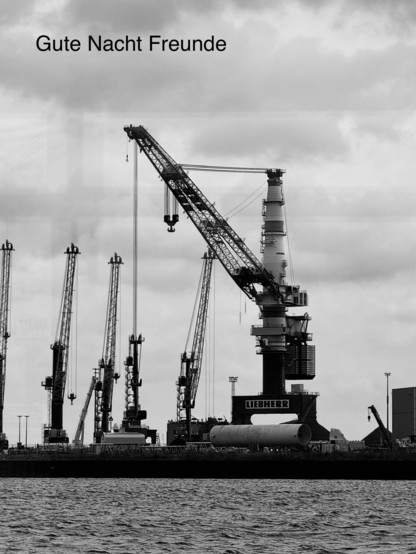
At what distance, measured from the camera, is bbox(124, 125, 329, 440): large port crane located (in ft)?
445

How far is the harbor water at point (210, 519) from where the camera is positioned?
58719mm

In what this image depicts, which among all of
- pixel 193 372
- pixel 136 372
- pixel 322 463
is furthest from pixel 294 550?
pixel 193 372

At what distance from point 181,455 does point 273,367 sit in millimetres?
11945

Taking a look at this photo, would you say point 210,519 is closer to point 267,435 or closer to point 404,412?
point 267,435

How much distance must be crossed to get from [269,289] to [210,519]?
65.2 metres

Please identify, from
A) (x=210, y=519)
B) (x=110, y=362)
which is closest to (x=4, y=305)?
(x=110, y=362)

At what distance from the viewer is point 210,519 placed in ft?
238

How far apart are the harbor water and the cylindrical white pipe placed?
69.3 feet

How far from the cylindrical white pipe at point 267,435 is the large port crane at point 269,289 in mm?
1426

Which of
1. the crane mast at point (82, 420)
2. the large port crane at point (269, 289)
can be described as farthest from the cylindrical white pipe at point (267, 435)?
the crane mast at point (82, 420)

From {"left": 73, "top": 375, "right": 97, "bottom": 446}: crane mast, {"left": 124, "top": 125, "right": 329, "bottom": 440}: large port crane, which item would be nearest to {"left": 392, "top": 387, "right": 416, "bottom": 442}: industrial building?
{"left": 124, "top": 125, "right": 329, "bottom": 440}: large port crane

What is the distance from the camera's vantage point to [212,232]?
13938 cm

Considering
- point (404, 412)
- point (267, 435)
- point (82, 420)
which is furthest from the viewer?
point (82, 420)

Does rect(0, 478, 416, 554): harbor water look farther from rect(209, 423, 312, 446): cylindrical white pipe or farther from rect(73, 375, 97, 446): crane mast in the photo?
rect(73, 375, 97, 446): crane mast
